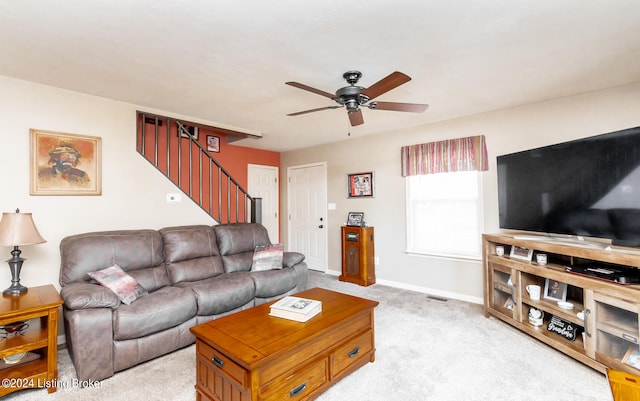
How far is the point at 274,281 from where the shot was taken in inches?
131

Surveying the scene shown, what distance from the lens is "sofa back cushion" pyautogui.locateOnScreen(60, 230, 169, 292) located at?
2.55m

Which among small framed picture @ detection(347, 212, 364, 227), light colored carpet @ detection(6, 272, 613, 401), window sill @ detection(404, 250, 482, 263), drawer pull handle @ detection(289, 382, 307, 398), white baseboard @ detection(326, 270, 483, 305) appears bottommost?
light colored carpet @ detection(6, 272, 613, 401)

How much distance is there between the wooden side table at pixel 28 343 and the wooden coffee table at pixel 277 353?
107cm

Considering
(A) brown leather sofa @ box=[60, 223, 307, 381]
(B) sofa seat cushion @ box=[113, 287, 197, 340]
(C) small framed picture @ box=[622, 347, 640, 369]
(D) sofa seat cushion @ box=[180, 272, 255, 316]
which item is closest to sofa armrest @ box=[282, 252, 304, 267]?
(A) brown leather sofa @ box=[60, 223, 307, 381]

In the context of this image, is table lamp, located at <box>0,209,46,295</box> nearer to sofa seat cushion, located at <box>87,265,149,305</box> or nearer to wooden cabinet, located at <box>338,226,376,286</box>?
sofa seat cushion, located at <box>87,265,149,305</box>

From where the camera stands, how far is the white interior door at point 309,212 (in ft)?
18.0

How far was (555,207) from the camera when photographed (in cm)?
272

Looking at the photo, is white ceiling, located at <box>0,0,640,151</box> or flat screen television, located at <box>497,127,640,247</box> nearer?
white ceiling, located at <box>0,0,640,151</box>

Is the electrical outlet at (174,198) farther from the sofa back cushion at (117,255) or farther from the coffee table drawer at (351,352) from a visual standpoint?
the coffee table drawer at (351,352)

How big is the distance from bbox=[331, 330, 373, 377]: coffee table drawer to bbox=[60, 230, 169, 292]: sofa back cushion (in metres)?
1.88

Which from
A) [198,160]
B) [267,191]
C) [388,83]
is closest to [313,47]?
[388,83]

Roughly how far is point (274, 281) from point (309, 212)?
248 centimetres

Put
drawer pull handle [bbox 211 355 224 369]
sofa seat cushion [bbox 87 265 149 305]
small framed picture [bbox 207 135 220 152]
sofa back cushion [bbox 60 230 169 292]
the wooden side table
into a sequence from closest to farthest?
drawer pull handle [bbox 211 355 224 369] → the wooden side table → sofa seat cushion [bbox 87 265 149 305] → sofa back cushion [bbox 60 230 169 292] → small framed picture [bbox 207 135 220 152]

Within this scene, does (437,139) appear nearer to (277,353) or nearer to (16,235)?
(277,353)
